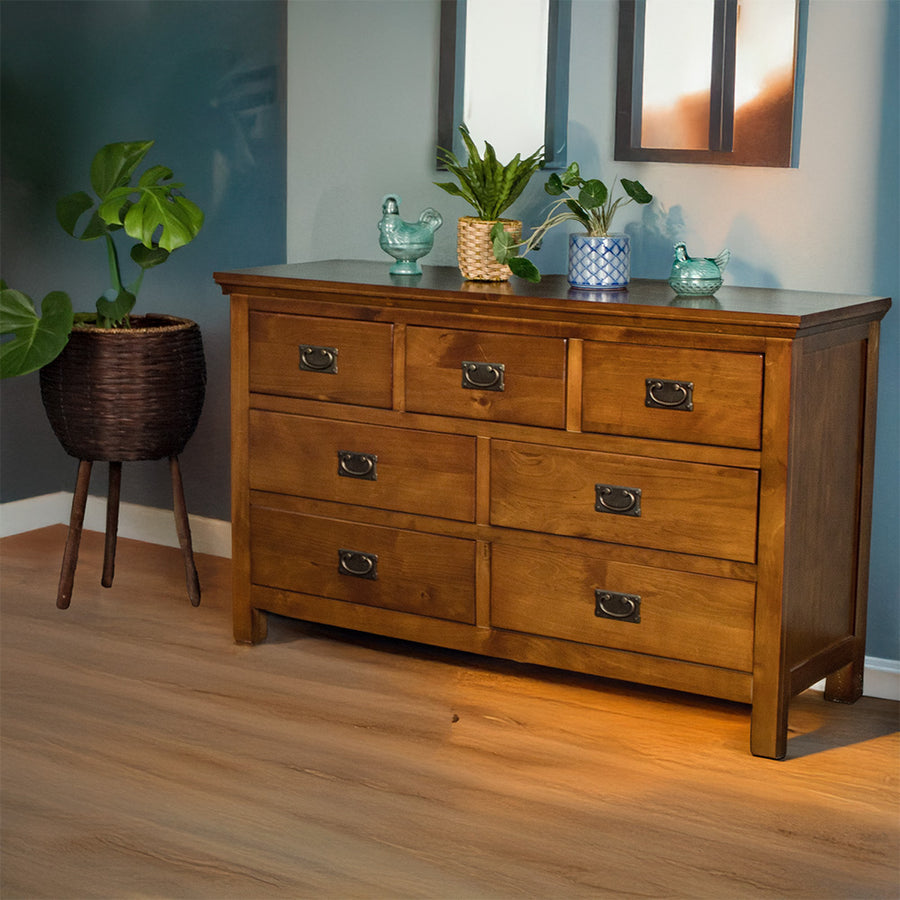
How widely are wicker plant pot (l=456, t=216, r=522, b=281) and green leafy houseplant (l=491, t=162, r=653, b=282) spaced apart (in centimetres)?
4

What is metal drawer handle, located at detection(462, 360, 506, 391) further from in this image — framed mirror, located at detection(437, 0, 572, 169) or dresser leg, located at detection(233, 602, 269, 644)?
dresser leg, located at detection(233, 602, 269, 644)

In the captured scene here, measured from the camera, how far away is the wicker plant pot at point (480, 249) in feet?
8.75

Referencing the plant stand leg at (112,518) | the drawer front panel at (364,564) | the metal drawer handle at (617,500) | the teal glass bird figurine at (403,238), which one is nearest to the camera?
the metal drawer handle at (617,500)

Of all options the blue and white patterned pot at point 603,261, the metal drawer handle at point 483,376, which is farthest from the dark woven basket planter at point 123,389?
the blue and white patterned pot at point 603,261

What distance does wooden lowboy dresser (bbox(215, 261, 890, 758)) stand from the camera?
2.31 meters

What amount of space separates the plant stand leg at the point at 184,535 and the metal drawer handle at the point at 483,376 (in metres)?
0.98

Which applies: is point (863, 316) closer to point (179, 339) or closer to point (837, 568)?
point (837, 568)

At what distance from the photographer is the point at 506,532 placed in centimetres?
257

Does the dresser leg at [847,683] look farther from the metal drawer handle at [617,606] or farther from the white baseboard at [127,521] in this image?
the white baseboard at [127,521]

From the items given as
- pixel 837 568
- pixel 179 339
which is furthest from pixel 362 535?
pixel 837 568

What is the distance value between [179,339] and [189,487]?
63cm

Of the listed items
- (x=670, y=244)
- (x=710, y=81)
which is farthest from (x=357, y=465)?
(x=710, y=81)

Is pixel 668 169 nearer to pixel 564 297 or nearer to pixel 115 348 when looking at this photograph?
pixel 564 297

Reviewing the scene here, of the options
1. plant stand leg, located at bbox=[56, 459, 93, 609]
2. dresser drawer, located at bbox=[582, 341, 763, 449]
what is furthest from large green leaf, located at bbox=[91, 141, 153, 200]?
dresser drawer, located at bbox=[582, 341, 763, 449]
